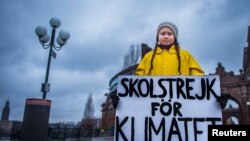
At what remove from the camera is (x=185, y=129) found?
9.99ft

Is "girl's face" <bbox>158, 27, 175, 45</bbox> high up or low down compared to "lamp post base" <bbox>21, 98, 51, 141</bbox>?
up

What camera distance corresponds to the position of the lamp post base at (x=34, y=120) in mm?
5109

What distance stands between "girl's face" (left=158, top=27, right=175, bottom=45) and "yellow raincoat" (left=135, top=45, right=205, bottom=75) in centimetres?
17

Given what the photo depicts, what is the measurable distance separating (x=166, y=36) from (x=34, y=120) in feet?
9.38

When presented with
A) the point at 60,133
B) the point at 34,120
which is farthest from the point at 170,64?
the point at 60,133

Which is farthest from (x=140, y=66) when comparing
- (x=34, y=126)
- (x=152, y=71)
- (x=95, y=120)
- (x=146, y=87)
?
(x=95, y=120)

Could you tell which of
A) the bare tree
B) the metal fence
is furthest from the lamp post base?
the bare tree

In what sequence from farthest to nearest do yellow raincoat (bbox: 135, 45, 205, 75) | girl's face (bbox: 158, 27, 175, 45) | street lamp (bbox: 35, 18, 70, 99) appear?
street lamp (bbox: 35, 18, 70, 99)
girl's face (bbox: 158, 27, 175, 45)
yellow raincoat (bbox: 135, 45, 205, 75)

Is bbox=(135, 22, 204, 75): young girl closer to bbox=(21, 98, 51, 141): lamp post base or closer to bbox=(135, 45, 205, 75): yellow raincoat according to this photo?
bbox=(135, 45, 205, 75): yellow raincoat

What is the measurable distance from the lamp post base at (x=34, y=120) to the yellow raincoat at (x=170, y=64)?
88.5 inches

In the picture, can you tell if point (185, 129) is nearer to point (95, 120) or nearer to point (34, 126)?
point (34, 126)

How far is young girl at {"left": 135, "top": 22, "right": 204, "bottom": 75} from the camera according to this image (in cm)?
396

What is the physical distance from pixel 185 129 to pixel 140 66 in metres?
1.36

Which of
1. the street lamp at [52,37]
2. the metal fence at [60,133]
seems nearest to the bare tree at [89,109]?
the metal fence at [60,133]
